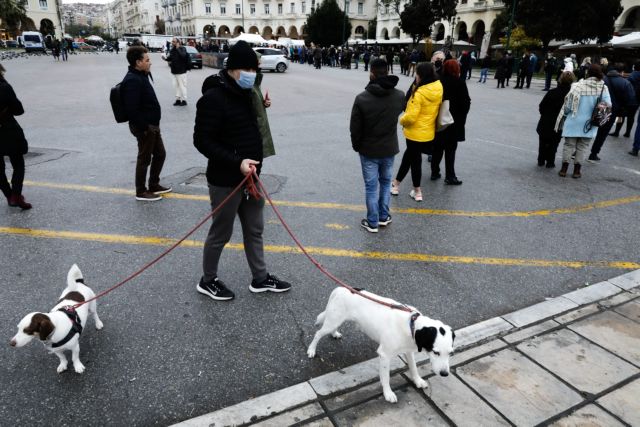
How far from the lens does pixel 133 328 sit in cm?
330

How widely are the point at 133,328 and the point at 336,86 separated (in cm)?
1875

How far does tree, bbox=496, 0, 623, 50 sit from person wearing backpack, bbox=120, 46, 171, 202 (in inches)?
1366

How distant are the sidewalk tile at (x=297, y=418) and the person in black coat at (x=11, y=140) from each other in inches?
187

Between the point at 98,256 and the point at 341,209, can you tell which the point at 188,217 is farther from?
the point at 341,209

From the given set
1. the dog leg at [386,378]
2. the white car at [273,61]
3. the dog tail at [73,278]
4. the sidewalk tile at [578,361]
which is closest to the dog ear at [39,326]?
the dog tail at [73,278]

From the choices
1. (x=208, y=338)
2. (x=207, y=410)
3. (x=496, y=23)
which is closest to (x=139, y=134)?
(x=208, y=338)

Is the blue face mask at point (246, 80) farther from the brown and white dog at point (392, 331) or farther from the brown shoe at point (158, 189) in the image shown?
the brown shoe at point (158, 189)

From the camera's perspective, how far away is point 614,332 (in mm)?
3324

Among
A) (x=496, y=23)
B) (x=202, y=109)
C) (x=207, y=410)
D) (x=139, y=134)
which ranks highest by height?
(x=496, y=23)

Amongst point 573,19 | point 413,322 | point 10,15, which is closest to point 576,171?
point 413,322

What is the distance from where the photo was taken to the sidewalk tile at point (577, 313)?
348 cm

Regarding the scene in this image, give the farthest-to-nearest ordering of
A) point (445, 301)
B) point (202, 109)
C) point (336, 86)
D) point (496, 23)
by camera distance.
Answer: point (496, 23) < point (336, 86) < point (445, 301) < point (202, 109)

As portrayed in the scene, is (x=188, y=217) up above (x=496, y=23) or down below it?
below

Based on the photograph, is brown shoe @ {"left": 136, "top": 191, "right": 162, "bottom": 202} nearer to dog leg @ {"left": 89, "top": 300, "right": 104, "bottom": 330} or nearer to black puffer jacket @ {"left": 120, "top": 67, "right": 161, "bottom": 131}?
black puffer jacket @ {"left": 120, "top": 67, "right": 161, "bottom": 131}
